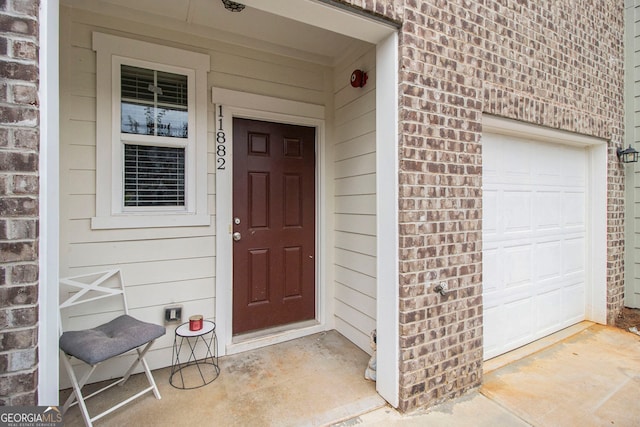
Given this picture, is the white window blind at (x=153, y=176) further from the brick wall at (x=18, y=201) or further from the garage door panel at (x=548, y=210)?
the garage door panel at (x=548, y=210)

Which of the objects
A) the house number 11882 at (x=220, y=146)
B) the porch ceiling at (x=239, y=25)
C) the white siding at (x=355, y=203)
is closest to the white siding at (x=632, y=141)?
the white siding at (x=355, y=203)

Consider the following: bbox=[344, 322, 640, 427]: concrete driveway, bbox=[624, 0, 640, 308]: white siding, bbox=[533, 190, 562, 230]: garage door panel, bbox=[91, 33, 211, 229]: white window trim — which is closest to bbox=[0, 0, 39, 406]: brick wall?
bbox=[91, 33, 211, 229]: white window trim

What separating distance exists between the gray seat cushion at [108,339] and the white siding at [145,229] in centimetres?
37

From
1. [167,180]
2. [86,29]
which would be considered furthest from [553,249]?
[86,29]

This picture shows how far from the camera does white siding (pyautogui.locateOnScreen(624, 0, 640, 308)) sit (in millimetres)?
3355

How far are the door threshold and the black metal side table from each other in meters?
0.16

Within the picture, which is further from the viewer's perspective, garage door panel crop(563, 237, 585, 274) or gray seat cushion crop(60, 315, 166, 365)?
garage door panel crop(563, 237, 585, 274)

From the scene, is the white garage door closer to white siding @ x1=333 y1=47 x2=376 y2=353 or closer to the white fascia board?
white siding @ x1=333 y1=47 x2=376 y2=353

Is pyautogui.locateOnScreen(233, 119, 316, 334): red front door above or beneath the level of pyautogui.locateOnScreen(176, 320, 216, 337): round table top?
above

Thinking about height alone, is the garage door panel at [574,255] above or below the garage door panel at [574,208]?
below

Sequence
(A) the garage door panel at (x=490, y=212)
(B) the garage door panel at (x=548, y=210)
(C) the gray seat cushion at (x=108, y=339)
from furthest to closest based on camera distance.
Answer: (B) the garage door panel at (x=548, y=210) < (A) the garage door panel at (x=490, y=212) < (C) the gray seat cushion at (x=108, y=339)

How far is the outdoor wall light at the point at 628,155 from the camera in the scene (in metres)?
3.26

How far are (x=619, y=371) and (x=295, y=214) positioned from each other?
112 inches

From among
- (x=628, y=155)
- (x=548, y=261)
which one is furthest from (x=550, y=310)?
(x=628, y=155)
